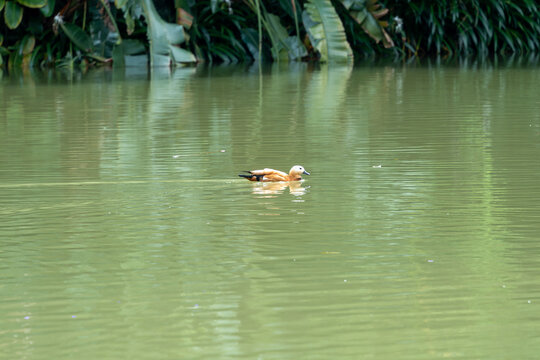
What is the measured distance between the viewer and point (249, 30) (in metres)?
21.8

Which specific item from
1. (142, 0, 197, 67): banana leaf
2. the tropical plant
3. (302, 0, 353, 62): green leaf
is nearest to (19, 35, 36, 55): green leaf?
(142, 0, 197, 67): banana leaf

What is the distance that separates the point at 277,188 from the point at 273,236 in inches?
61.5

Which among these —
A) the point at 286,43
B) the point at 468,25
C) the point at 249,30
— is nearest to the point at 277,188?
the point at 286,43

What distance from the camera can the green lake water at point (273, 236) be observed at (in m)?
4.09

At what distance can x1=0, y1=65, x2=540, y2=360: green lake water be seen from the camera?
409cm

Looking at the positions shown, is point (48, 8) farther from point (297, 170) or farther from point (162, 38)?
point (297, 170)

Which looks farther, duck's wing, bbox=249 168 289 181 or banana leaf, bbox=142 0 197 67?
banana leaf, bbox=142 0 197 67

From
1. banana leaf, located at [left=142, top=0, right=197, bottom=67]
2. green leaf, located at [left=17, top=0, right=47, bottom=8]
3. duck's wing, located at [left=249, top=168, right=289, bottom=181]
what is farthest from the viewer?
green leaf, located at [left=17, top=0, right=47, bottom=8]

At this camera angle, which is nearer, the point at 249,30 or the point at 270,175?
the point at 270,175

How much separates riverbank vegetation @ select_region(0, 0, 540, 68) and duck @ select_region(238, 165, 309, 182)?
34.5ft

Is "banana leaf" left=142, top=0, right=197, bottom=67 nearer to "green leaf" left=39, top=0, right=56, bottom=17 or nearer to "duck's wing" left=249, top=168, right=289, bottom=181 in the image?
"green leaf" left=39, top=0, right=56, bottom=17

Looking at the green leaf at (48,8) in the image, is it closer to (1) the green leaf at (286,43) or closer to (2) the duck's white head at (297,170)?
(1) the green leaf at (286,43)

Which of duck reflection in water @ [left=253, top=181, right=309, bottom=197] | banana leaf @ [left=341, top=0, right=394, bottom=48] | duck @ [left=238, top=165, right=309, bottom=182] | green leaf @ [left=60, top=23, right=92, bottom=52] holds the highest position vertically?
banana leaf @ [left=341, top=0, right=394, bottom=48]

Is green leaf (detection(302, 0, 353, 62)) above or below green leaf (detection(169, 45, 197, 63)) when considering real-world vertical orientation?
above
